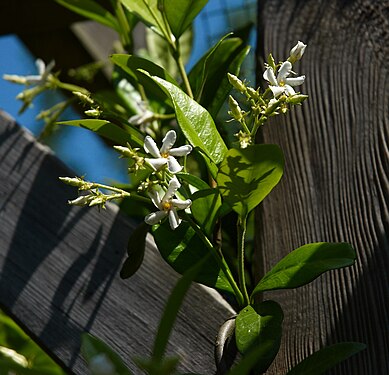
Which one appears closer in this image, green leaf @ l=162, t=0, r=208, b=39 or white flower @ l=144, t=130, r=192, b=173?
white flower @ l=144, t=130, r=192, b=173

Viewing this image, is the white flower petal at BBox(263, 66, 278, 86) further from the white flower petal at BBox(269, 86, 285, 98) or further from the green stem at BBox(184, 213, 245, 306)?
the green stem at BBox(184, 213, 245, 306)

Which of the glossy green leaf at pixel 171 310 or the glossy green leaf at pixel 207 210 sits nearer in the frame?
the glossy green leaf at pixel 171 310

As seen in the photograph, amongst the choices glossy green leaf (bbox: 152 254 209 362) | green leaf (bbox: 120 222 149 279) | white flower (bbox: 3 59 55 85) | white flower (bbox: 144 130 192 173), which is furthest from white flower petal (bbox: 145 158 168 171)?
white flower (bbox: 3 59 55 85)

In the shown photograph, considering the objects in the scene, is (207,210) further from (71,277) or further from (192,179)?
(71,277)

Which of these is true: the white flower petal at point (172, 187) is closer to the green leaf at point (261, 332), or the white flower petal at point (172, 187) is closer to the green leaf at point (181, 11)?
the green leaf at point (261, 332)

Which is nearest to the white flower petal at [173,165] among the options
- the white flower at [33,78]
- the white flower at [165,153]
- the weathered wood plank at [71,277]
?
the white flower at [165,153]

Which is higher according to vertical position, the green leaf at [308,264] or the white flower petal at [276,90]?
the white flower petal at [276,90]
